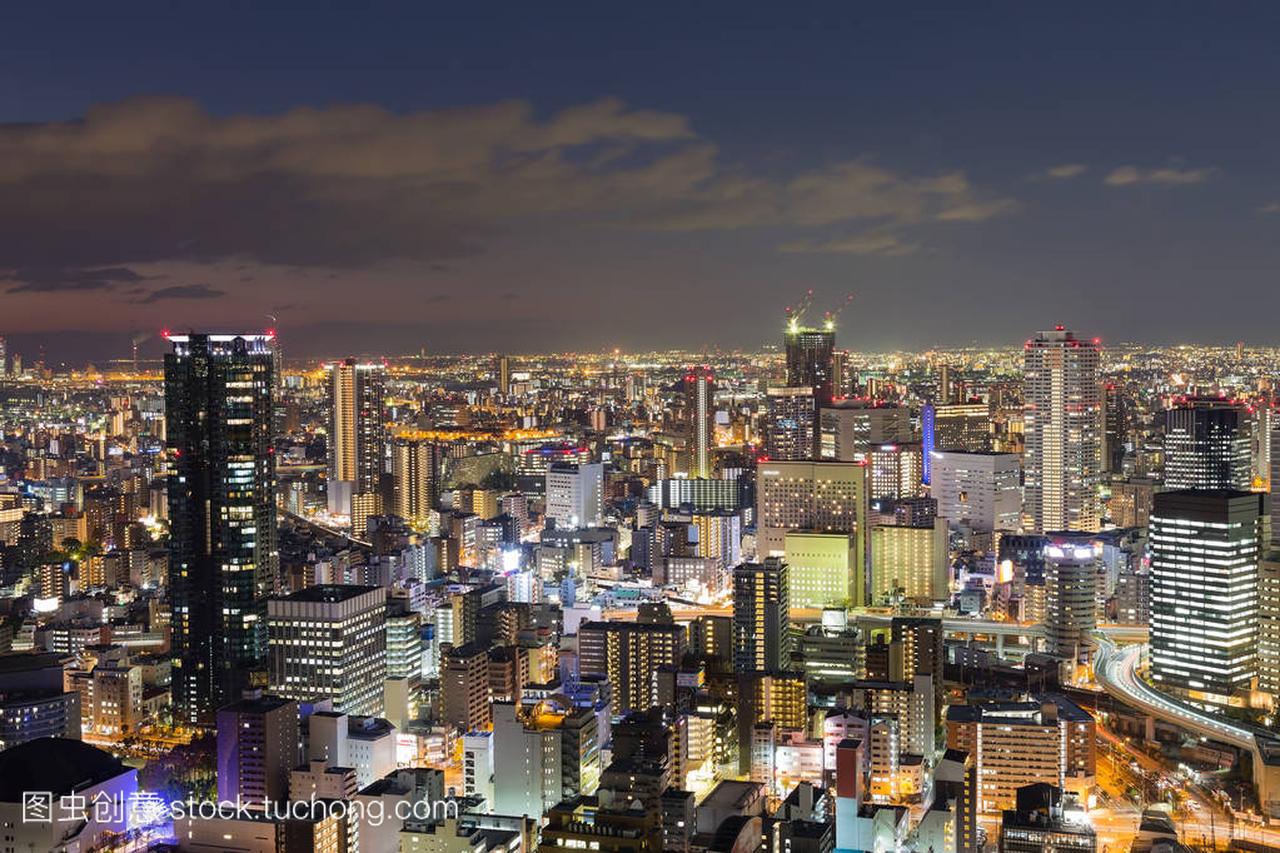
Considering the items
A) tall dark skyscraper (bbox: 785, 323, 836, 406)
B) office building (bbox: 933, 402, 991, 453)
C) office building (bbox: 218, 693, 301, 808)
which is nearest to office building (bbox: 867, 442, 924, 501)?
office building (bbox: 933, 402, 991, 453)

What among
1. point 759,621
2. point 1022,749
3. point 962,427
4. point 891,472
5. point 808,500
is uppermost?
point 962,427

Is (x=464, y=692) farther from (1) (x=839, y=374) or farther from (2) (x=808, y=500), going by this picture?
(1) (x=839, y=374)

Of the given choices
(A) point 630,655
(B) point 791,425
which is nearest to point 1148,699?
(A) point 630,655

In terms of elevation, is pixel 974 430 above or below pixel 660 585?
above

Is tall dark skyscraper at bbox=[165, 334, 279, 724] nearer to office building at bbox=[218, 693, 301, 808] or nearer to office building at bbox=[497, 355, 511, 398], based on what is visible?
office building at bbox=[218, 693, 301, 808]

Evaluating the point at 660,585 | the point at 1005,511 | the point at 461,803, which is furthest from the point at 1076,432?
the point at 461,803

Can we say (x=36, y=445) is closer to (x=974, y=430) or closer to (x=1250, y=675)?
(x=974, y=430)

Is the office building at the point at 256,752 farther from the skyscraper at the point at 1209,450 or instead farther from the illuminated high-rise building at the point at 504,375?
the illuminated high-rise building at the point at 504,375
